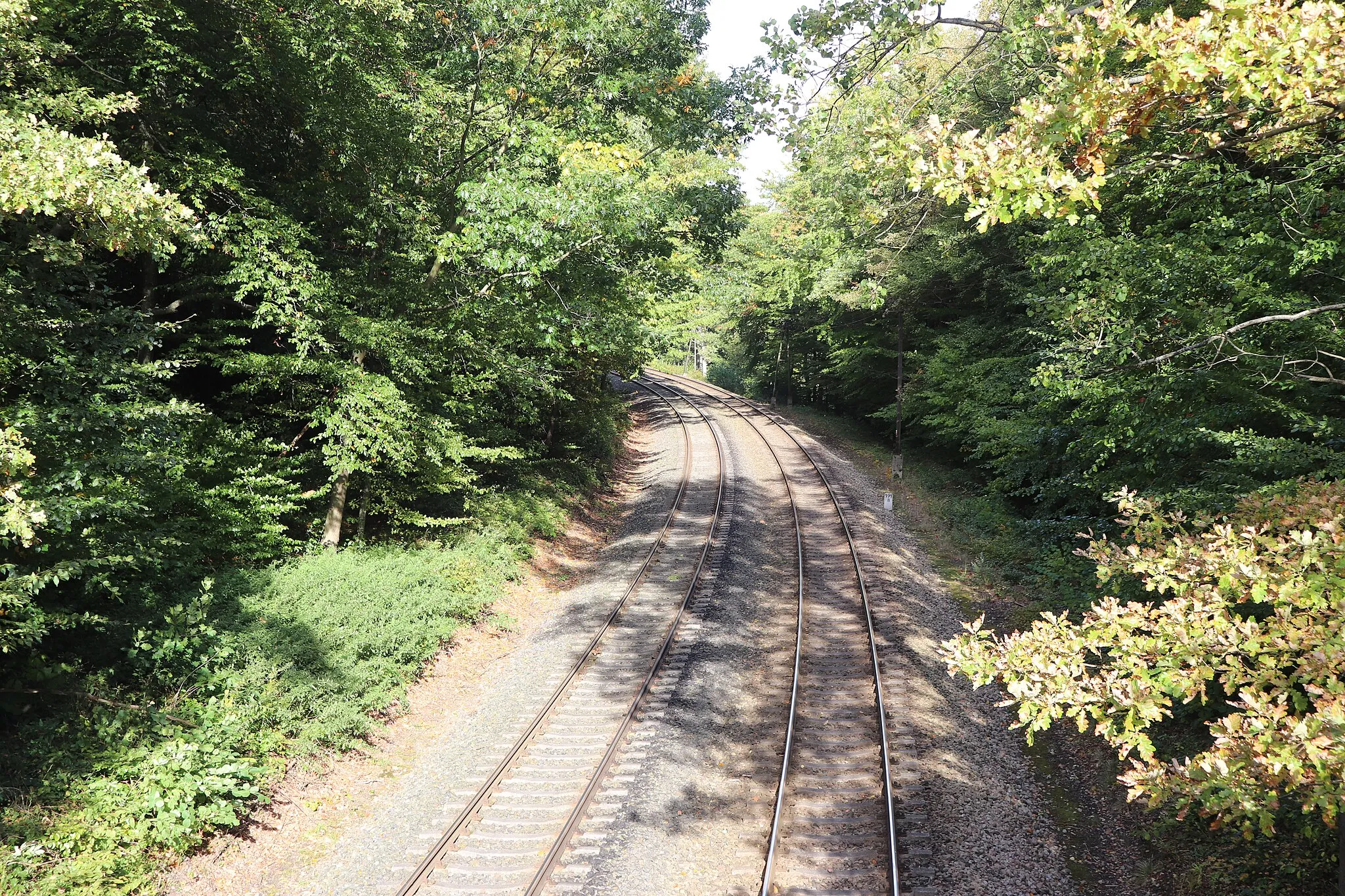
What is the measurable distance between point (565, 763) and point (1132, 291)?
956 cm

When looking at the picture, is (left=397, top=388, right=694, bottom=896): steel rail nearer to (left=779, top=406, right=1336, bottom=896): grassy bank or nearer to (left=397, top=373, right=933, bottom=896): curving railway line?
(left=397, top=373, right=933, bottom=896): curving railway line

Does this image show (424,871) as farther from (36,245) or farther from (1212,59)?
(1212,59)

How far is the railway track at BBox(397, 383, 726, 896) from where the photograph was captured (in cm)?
678

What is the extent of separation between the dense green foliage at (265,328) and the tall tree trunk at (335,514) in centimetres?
4

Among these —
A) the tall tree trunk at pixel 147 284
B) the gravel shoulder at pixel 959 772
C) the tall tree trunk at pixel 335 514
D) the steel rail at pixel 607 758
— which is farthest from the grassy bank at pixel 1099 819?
the tall tree trunk at pixel 147 284

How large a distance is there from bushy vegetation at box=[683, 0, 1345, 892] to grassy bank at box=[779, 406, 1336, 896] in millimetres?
137

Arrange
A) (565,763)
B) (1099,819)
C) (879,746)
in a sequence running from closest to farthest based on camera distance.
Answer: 1. (1099,819)
2. (565,763)
3. (879,746)

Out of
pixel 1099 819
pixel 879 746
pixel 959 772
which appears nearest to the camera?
pixel 1099 819

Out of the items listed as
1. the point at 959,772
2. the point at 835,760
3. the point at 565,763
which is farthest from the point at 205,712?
the point at 959,772

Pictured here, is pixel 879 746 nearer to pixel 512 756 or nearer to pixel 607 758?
pixel 607 758

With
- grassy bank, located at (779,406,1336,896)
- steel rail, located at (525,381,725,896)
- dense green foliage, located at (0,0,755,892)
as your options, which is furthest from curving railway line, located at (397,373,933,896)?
dense green foliage, located at (0,0,755,892)

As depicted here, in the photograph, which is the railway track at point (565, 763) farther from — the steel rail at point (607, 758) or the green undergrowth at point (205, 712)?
the green undergrowth at point (205, 712)

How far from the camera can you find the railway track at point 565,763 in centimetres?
678

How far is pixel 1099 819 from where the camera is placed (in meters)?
7.60
